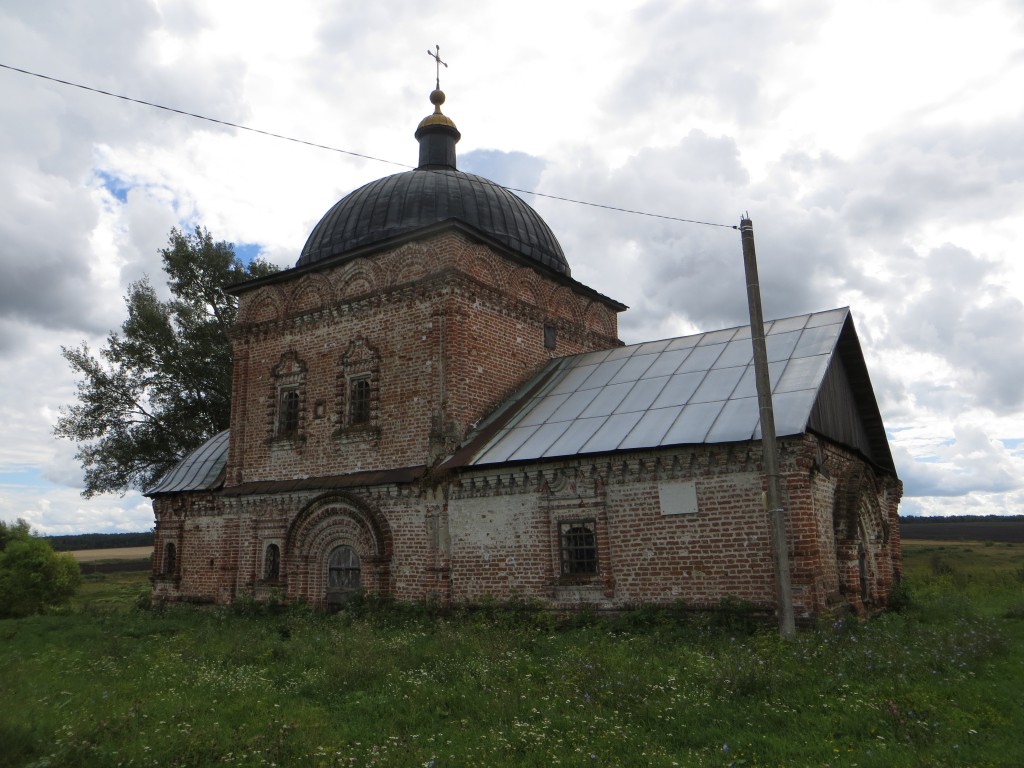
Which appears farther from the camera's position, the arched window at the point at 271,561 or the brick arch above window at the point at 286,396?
the brick arch above window at the point at 286,396

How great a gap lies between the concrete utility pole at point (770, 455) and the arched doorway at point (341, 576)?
827 centimetres

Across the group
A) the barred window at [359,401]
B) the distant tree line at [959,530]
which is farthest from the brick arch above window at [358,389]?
the distant tree line at [959,530]

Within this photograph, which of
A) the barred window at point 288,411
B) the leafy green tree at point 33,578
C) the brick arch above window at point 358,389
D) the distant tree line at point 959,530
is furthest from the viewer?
the distant tree line at point 959,530

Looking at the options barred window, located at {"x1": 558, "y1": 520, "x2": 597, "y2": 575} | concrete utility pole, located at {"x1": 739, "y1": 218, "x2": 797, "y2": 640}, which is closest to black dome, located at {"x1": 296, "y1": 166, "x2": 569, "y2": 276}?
barred window, located at {"x1": 558, "y1": 520, "x2": 597, "y2": 575}

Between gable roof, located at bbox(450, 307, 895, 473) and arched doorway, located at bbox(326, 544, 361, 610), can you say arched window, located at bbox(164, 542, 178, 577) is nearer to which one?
arched doorway, located at bbox(326, 544, 361, 610)

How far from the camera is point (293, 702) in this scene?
7309 millimetres

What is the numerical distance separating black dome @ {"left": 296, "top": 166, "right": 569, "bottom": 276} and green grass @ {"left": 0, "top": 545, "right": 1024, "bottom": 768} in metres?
8.66

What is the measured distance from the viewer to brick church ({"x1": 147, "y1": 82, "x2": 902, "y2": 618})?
1067 centimetres

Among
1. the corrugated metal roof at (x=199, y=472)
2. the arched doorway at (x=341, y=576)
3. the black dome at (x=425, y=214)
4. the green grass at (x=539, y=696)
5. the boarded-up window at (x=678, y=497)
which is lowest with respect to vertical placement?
the green grass at (x=539, y=696)

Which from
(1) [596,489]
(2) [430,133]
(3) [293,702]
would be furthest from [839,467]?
(2) [430,133]

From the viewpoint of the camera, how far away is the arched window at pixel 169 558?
17706 millimetres

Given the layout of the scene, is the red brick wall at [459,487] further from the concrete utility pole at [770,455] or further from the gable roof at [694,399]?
the concrete utility pole at [770,455]

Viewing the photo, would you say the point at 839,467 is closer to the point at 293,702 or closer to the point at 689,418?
the point at 689,418

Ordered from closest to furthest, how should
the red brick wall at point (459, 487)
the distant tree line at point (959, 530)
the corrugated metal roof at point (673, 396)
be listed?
1. the red brick wall at point (459, 487)
2. the corrugated metal roof at point (673, 396)
3. the distant tree line at point (959, 530)
